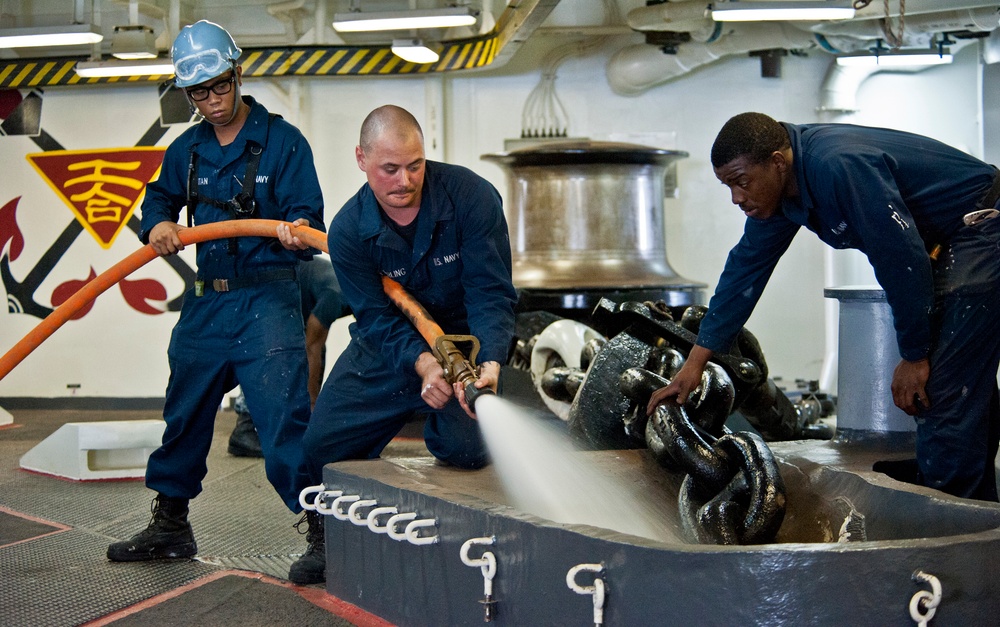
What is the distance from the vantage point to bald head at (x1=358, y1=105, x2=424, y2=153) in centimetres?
297

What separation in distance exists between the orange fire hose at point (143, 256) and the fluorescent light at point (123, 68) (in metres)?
4.17

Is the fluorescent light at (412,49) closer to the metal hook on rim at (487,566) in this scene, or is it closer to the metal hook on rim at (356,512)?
the metal hook on rim at (356,512)

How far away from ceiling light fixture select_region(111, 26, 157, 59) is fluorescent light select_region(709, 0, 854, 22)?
4161mm

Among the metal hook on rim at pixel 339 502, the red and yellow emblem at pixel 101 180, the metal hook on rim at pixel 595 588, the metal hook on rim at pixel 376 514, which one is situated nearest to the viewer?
the metal hook on rim at pixel 595 588

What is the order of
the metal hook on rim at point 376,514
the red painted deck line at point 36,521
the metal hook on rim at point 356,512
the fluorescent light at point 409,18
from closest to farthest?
the metal hook on rim at point 376,514 < the metal hook on rim at point 356,512 < the red painted deck line at point 36,521 < the fluorescent light at point 409,18

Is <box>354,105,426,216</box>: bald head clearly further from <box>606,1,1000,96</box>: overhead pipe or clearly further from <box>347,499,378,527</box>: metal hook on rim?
<box>606,1,1000,96</box>: overhead pipe

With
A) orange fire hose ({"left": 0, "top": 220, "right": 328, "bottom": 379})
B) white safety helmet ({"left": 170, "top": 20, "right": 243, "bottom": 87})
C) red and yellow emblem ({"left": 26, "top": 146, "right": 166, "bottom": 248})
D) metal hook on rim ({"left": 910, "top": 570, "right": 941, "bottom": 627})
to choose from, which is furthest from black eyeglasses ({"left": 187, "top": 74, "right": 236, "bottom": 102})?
red and yellow emblem ({"left": 26, "top": 146, "right": 166, "bottom": 248})

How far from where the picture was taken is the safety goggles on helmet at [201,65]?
3506mm

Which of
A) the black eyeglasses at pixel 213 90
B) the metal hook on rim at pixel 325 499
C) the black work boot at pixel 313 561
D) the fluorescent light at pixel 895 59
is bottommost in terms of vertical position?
the black work boot at pixel 313 561

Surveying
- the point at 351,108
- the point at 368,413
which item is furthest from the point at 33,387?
the point at 368,413

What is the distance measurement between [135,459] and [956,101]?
6.34m

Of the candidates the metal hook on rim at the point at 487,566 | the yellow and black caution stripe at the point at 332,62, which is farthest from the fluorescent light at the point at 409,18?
the metal hook on rim at the point at 487,566

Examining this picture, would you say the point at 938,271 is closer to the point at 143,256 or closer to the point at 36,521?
the point at 143,256

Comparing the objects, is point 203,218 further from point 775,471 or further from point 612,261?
point 612,261
